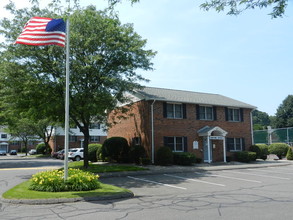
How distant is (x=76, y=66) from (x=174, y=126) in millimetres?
10597

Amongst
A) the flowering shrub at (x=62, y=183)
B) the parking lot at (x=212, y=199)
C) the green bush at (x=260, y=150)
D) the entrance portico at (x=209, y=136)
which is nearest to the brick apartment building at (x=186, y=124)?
the entrance portico at (x=209, y=136)

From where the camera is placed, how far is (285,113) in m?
67.6

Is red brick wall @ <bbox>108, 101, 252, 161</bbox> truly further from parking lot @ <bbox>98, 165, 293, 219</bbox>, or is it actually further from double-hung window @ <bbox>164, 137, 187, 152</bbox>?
parking lot @ <bbox>98, 165, 293, 219</bbox>

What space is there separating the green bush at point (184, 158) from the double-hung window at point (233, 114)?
7.32m

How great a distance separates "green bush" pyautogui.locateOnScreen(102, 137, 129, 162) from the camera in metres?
25.0

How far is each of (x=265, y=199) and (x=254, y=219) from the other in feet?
10.5

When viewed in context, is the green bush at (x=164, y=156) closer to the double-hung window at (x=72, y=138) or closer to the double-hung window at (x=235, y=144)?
the double-hung window at (x=235, y=144)

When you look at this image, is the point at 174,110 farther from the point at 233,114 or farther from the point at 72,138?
the point at 72,138

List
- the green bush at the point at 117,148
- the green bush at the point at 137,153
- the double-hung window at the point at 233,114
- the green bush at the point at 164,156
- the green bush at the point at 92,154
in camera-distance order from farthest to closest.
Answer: the green bush at the point at 92,154, the double-hung window at the point at 233,114, the green bush at the point at 117,148, the green bush at the point at 137,153, the green bush at the point at 164,156

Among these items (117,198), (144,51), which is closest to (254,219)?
(117,198)

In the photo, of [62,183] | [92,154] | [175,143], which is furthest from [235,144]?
[62,183]

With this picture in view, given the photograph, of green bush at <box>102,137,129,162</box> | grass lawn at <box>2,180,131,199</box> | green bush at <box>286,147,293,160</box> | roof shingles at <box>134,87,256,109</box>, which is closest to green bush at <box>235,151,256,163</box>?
roof shingles at <box>134,87,256,109</box>

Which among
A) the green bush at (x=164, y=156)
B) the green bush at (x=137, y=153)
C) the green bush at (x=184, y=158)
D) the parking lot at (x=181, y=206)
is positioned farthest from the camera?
the green bush at (x=137, y=153)

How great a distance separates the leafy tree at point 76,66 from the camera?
55.7 ft
